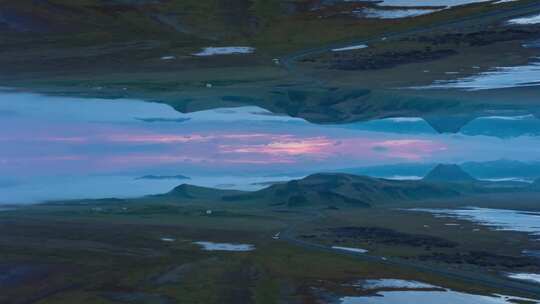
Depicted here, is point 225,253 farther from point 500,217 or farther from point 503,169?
point 503,169

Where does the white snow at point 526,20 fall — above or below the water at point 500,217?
above

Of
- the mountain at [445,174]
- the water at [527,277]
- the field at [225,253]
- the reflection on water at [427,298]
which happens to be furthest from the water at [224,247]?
the mountain at [445,174]

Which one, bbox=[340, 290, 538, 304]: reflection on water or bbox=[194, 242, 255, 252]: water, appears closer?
bbox=[340, 290, 538, 304]: reflection on water

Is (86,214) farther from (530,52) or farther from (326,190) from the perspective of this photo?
(530,52)

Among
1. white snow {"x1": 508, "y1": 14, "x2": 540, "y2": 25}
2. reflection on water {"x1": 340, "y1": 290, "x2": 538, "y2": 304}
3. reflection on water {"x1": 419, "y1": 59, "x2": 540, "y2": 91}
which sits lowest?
reflection on water {"x1": 340, "y1": 290, "x2": 538, "y2": 304}

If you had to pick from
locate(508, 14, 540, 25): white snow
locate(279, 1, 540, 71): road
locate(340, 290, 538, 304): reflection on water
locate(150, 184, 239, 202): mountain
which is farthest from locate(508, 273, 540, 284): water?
locate(150, 184, 239, 202): mountain

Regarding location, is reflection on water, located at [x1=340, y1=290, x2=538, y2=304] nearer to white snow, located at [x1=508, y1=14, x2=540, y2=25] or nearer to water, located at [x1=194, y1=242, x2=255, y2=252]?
white snow, located at [x1=508, y1=14, x2=540, y2=25]

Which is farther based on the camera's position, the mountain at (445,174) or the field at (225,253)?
the mountain at (445,174)

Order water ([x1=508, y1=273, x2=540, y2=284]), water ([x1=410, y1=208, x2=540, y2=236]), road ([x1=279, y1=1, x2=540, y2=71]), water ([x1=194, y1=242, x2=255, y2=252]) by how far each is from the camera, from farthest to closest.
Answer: water ([x1=410, y1=208, x2=540, y2=236]) < water ([x1=194, y1=242, x2=255, y2=252]) < water ([x1=508, y1=273, x2=540, y2=284]) < road ([x1=279, y1=1, x2=540, y2=71])

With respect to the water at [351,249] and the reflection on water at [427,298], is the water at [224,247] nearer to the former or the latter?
the water at [351,249]
